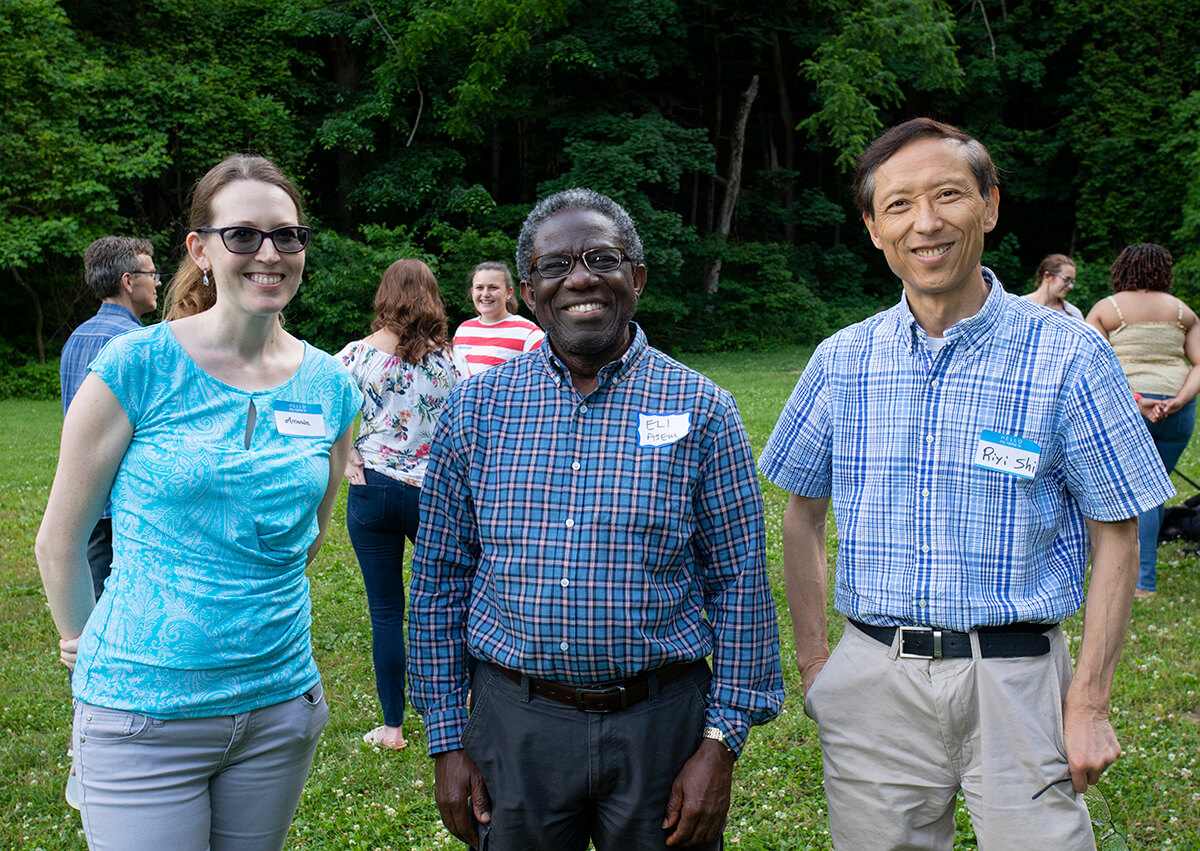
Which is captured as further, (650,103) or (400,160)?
(650,103)

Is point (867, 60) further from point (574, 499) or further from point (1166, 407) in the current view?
point (574, 499)

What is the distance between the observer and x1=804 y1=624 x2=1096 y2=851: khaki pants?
7.70 feet

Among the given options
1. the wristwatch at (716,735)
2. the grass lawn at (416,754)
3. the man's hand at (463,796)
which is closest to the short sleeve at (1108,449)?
the grass lawn at (416,754)

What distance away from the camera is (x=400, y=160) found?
2695 centimetres

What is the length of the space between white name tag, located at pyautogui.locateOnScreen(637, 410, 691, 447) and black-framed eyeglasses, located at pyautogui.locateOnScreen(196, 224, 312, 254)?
1.02 metres

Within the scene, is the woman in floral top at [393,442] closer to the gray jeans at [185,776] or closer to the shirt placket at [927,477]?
the gray jeans at [185,776]

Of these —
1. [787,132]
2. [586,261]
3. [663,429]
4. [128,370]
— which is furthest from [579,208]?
[787,132]

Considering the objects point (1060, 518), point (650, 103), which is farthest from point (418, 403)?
point (650, 103)

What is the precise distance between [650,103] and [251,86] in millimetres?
11072

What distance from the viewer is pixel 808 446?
2713 mm

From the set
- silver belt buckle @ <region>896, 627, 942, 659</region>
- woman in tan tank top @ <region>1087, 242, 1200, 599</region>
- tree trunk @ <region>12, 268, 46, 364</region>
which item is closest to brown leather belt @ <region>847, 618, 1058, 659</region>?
silver belt buckle @ <region>896, 627, 942, 659</region>

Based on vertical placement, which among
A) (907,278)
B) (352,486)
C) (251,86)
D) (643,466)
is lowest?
(352,486)

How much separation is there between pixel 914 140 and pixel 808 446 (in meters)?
0.83

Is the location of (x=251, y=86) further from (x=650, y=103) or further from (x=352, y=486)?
(x=352, y=486)
